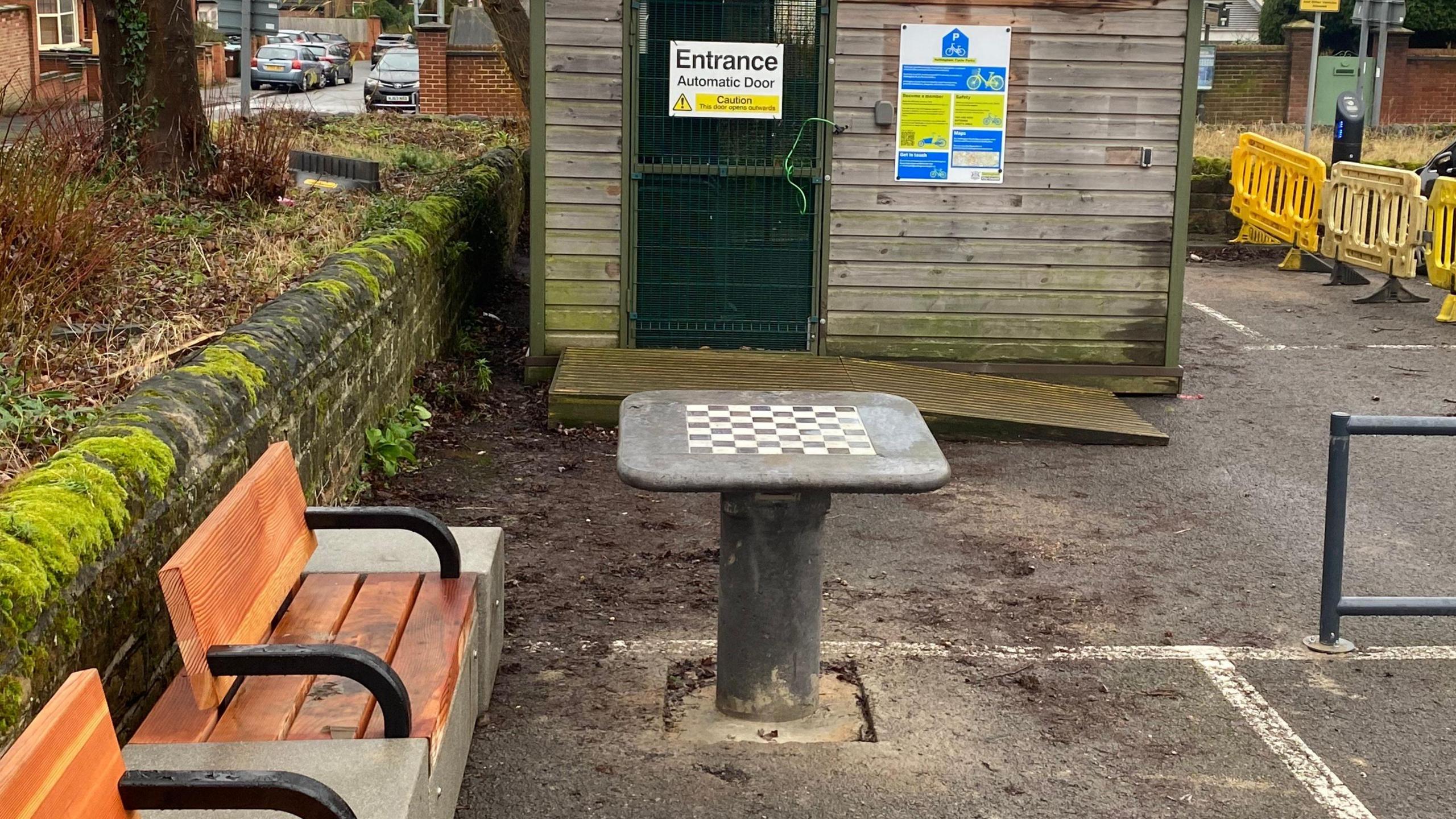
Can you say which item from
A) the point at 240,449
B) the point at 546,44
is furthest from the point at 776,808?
the point at 546,44

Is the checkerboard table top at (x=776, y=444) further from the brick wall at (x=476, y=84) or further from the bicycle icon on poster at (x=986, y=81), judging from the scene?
the brick wall at (x=476, y=84)

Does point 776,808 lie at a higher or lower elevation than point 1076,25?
lower

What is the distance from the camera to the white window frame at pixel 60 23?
1481 inches

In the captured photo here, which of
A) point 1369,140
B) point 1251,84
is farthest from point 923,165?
point 1251,84

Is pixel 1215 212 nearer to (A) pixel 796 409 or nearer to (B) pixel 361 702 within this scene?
(A) pixel 796 409

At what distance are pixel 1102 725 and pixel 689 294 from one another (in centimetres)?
528

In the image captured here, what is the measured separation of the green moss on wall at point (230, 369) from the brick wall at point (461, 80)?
3079cm

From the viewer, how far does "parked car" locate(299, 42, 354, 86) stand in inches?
2063

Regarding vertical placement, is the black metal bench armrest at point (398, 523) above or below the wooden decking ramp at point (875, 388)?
above

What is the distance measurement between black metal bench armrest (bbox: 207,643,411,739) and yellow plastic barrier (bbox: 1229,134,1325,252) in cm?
1407

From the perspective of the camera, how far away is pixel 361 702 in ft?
12.2

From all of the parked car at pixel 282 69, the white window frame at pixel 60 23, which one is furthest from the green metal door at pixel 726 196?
the parked car at pixel 282 69

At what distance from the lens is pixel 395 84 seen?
40.1 metres

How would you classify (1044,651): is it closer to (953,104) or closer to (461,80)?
(953,104)
